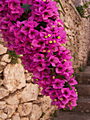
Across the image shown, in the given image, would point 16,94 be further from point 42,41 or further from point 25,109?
point 42,41

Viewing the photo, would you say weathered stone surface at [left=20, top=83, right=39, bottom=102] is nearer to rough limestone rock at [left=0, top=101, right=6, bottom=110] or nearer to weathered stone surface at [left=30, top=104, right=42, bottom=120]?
weathered stone surface at [left=30, top=104, right=42, bottom=120]

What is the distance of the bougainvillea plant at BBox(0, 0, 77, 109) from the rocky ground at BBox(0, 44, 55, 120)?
3.95 ft

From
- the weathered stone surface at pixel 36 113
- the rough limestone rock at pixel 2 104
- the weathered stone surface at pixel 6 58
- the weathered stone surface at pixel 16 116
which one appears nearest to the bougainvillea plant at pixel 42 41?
the weathered stone surface at pixel 6 58

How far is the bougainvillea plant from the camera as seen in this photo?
0.89 m

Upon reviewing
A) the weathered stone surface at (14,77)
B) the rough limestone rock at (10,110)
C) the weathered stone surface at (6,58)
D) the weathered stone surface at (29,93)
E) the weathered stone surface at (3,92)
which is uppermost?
the weathered stone surface at (6,58)

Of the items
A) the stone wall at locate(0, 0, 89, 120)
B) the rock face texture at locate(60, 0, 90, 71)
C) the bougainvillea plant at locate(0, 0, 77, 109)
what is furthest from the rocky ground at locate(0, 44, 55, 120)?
the rock face texture at locate(60, 0, 90, 71)

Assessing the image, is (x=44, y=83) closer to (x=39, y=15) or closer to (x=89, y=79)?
(x=39, y=15)

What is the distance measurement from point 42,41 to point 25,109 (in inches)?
66.6

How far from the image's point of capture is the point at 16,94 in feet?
7.39

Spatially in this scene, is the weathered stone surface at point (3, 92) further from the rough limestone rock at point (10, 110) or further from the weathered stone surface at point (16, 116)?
the weathered stone surface at point (16, 116)

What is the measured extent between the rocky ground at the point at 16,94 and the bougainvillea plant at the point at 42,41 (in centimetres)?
120

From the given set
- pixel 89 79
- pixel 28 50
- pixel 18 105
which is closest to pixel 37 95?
pixel 18 105

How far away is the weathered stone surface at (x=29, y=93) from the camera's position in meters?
2.35

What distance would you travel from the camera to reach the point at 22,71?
2.31 meters
